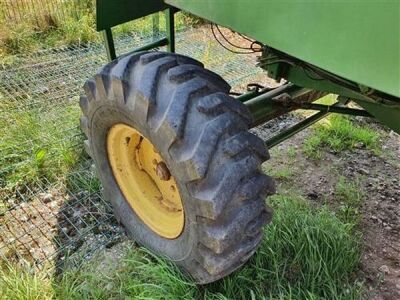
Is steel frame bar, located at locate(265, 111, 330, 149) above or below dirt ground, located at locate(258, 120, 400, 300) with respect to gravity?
above

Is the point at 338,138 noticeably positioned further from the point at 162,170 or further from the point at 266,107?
the point at 162,170

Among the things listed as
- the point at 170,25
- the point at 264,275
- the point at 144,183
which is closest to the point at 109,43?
the point at 170,25

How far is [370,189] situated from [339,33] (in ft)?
6.62

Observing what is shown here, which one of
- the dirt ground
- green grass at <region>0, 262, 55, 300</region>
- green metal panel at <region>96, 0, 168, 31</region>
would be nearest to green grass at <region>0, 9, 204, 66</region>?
green metal panel at <region>96, 0, 168, 31</region>

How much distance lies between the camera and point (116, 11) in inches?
89.0

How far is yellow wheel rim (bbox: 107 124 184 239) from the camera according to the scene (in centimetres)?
210

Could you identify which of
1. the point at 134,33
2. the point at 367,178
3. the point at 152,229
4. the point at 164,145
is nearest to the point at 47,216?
the point at 152,229

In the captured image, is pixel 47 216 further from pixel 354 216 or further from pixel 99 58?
pixel 99 58

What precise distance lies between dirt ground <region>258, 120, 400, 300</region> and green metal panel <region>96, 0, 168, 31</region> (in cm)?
135

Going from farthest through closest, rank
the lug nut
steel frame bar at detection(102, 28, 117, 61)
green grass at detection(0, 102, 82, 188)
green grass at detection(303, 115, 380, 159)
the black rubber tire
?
green grass at detection(303, 115, 380, 159)
green grass at detection(0, 102, 82, 188)
steel frame bar at detection(102, 28, 117, 61)
the lug nut
the black rubber tire

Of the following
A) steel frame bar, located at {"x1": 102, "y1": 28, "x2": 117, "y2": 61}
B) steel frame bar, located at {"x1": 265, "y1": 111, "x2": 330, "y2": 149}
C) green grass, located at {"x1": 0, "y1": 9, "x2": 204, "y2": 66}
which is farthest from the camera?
green grass, located at {"x1": 0, "y1": 9, "x2": 204, "y2": 66}

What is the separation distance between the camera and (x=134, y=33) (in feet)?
16.5

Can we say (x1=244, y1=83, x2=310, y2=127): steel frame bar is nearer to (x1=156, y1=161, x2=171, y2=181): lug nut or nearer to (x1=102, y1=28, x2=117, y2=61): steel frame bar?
(x1=156, y1=161, x2=171, y2=181): lug nut

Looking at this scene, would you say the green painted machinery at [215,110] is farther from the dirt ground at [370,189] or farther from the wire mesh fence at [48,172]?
the dirt ground at [370,189]
